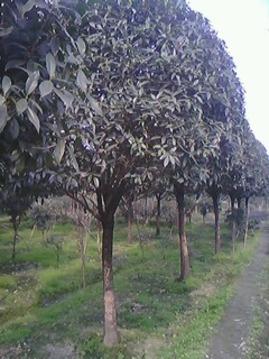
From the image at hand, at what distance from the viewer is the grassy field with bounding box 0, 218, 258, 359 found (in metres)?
8.34

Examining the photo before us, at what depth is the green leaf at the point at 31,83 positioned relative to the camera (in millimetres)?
2207

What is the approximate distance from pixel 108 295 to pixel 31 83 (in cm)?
654

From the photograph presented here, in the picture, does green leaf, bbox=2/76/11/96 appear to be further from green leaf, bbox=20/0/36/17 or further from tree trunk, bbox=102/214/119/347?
tree trunk, bbox=102/214/119/347

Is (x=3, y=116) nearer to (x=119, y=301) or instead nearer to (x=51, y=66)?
(x=51, y=66)

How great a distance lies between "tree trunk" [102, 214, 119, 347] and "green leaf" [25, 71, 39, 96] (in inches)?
235

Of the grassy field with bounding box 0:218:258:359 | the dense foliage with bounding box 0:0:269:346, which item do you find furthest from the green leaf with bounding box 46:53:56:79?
the grassy field with bounding box 0:218:258:359

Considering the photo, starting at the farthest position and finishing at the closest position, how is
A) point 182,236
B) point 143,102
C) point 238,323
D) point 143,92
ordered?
point 182,236
point 238,323
point 143,92
point 143,102

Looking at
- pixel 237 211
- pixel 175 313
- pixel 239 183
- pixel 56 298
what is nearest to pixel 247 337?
pixel 175 313

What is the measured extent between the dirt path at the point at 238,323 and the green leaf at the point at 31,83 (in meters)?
6.81

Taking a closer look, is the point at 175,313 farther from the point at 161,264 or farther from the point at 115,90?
the point at 161,264

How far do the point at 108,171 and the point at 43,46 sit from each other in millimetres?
4798

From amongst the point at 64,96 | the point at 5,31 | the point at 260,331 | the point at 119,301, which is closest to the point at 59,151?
the point at 64,96

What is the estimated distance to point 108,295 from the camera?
26.8 feet

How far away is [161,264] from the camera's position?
18062mm
